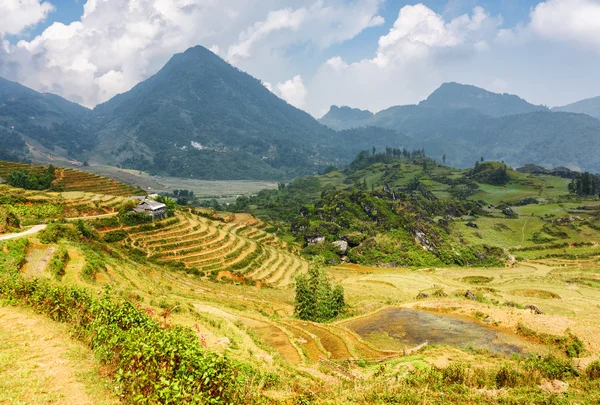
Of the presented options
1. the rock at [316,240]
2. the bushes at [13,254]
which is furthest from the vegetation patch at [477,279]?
the bushes at [13,254]

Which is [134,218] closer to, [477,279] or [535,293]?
[477,279]

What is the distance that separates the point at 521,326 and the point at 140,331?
93.7ft

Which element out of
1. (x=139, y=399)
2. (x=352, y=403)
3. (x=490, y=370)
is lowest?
(x=490, y=370)

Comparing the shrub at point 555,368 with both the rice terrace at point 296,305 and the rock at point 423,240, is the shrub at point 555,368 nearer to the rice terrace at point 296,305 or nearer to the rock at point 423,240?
the rice terrace at point 296,305

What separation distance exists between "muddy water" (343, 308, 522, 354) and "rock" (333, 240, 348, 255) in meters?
57.8

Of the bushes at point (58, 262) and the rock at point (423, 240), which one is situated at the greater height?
the bushes at point (58, 262)

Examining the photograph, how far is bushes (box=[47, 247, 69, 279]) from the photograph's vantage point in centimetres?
2373

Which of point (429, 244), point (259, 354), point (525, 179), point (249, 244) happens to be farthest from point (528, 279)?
point (525, 179)

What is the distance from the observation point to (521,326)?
26.8 meters

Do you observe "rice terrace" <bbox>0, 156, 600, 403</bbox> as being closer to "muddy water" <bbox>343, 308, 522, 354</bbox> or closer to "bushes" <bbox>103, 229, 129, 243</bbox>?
"muddy water" <bbox>343, 308, 522, 354</bbox>

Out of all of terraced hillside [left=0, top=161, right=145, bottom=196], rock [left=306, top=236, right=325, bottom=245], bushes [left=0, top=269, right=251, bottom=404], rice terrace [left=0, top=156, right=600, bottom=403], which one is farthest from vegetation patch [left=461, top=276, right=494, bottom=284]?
terraced hillside [left=0, top=161, right=145, bottom=196]

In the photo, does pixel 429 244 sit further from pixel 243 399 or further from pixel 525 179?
pixel 525 179

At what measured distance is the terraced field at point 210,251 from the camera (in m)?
50.7

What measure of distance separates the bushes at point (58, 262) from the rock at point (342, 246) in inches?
2808
